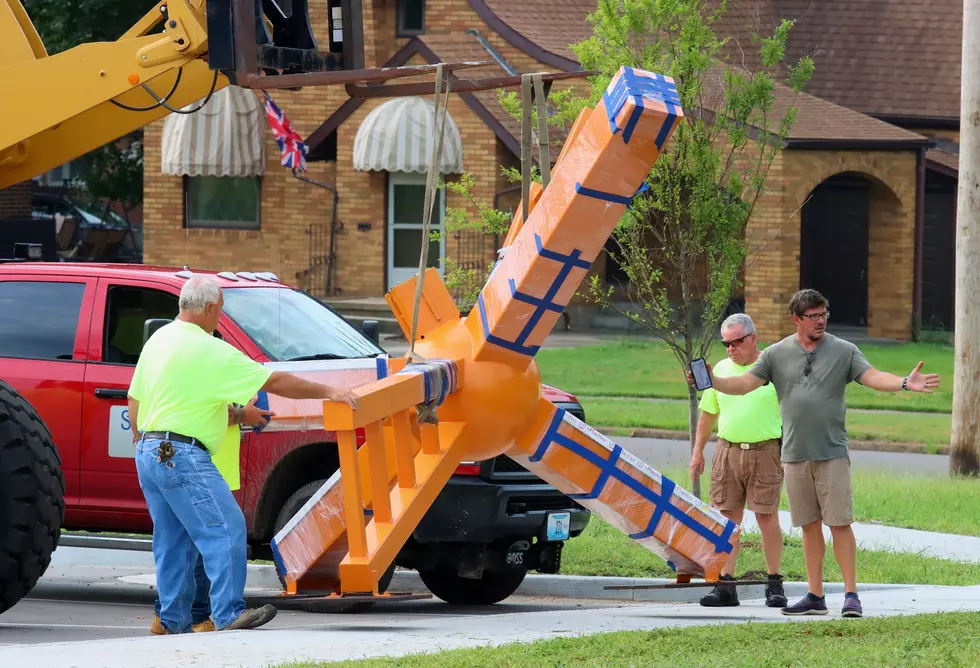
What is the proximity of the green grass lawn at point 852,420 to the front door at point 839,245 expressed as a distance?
33.8 ft

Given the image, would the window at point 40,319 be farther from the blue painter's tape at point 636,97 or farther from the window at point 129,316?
the blue painter's tape at point 636,97

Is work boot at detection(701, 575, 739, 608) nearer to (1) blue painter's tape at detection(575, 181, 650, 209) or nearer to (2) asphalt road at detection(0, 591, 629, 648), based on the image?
(2) asphalt road at detection(0, 591, 629, 648)

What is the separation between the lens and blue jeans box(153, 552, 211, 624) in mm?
8078

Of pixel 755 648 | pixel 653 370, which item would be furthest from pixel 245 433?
pixel 653 370

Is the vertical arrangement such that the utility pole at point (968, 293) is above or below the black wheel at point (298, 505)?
above

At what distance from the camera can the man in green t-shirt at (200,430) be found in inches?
298

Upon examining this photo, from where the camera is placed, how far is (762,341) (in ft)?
91.1

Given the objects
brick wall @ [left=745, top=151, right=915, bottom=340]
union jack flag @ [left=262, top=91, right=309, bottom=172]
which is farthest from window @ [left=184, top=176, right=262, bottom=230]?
brick wall @ [left=745, top=151, right=915, bottom=340]

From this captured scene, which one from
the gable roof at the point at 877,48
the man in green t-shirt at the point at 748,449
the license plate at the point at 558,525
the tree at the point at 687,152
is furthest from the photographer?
the gable roof at the point at 877,48

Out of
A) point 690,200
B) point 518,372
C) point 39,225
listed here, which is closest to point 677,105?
point 518,372

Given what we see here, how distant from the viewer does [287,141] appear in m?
29.1

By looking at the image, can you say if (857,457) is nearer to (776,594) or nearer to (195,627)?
(776,594)

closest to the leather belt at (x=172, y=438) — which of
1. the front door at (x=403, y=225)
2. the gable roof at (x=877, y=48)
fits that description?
the front door at (x=403, y=225)

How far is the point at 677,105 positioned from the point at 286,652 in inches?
111
